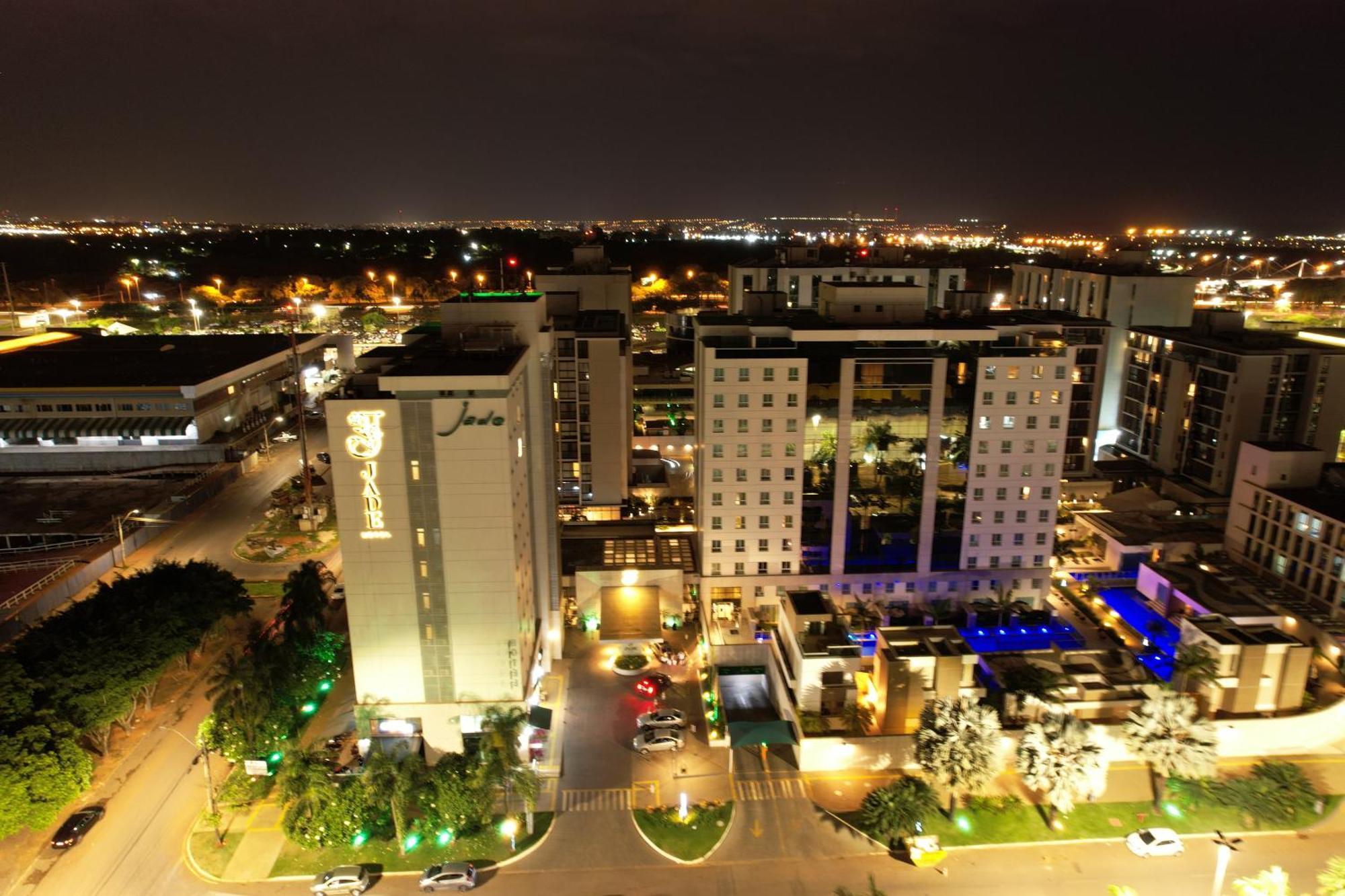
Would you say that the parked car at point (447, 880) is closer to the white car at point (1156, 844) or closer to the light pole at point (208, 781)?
the light pole at point (208, 781)

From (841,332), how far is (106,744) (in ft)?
153

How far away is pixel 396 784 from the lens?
32.0 m

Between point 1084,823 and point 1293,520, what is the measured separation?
29246 mm

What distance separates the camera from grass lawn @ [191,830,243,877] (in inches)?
1250

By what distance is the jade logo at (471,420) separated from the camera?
33.2m

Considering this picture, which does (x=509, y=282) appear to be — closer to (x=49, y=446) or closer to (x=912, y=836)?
(x=912, y=836)

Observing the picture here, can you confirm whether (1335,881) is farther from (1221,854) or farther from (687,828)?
(687,828)

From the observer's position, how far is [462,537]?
34.7m

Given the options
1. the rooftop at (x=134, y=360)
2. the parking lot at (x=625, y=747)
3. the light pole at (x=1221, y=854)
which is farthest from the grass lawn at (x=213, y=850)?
the rooftop at (x=134, y=360)

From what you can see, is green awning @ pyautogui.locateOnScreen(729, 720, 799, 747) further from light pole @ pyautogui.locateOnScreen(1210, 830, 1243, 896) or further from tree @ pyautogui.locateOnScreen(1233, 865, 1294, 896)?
tree @ pyautogui.locateOnScreen(1233, 865, 1294, 896)

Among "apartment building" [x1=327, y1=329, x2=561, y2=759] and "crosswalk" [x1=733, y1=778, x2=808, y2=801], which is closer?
"apartment building" [x1=327, y1=329, x2=561, y2=759]

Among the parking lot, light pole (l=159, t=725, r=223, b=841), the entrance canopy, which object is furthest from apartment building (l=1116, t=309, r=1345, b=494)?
light pole (l=159, t=725, r=223, b=841)

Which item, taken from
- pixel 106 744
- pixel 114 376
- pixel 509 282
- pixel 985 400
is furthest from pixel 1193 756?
pixel 114 376

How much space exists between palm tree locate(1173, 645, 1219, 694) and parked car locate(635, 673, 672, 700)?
87.9 ft
